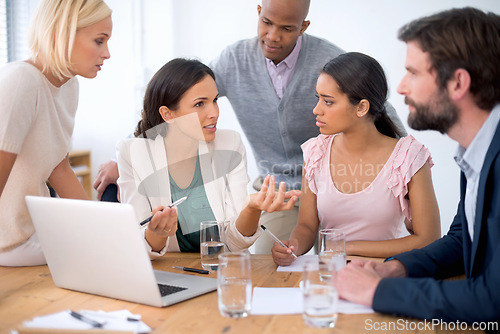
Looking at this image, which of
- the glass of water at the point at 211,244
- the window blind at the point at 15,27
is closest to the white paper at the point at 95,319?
the glass of water at the point at 211,244

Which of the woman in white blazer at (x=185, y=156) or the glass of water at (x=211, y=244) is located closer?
the glass of water at (x=211, y=244)

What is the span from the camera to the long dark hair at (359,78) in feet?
7.08

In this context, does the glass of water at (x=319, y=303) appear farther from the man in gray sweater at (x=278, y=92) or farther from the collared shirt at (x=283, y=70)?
the collared shirt at (x=283, y=70)

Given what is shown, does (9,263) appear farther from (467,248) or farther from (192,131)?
(467,248)

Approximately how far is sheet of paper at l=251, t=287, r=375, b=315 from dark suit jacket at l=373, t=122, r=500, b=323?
0.06 m

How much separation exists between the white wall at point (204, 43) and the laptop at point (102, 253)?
11.0ft

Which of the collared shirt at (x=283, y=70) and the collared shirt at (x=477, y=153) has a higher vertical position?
the collared shirt at (x=283, y=70)

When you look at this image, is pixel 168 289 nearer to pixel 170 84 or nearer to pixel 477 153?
pixel 477 153

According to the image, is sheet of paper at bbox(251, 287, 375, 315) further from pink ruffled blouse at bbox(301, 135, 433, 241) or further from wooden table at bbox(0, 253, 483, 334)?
pink ruffled blouse at bbox(301, 135, 433, 241)

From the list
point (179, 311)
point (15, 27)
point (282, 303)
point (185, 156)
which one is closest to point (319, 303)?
point (282, 303)

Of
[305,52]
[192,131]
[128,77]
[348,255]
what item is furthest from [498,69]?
[128,77]

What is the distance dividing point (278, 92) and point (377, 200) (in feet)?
2.94

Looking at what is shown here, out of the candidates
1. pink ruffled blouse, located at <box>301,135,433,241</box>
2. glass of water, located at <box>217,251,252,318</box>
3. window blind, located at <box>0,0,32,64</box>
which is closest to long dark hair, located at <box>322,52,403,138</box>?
pink ruffled blouse, located at <box>301,135,433,241</box>

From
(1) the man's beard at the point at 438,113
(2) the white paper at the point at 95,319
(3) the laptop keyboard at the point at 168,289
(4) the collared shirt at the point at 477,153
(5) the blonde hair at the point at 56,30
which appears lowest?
(3) the laptop keyboard at the point at 168,289
